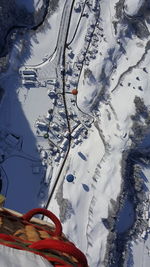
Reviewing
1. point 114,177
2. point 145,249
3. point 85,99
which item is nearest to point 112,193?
point 114,177

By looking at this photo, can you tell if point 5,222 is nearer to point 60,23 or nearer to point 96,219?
point 96,219

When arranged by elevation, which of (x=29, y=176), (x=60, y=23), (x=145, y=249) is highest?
(x=60, y=23)

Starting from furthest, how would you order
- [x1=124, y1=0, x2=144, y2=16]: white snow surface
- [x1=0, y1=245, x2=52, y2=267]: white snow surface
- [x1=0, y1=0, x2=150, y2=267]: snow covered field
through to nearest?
[x1=124, y1=0, x2=144, y2=16]: white snow surface → [x1=0, y1=0, x2=150, y2=267]: snow covered field → [x1=0, y1=245, x2=52, y2=267]: white snow surface

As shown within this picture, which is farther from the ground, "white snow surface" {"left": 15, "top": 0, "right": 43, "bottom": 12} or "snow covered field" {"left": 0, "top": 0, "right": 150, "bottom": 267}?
"white snow surface" {"left": 15, "top": 0, "right": 43, "bottom": 12}

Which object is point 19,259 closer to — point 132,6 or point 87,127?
point 87,127

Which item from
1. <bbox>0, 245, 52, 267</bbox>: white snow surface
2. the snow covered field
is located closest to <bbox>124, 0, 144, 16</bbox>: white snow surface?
the snow covered field

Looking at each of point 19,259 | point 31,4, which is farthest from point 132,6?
point 19,259

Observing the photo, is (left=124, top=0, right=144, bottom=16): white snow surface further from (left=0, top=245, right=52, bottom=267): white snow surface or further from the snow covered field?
(left=0, top=245, right=52, bottom=267): white snow surface

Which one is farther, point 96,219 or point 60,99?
point 60,99
